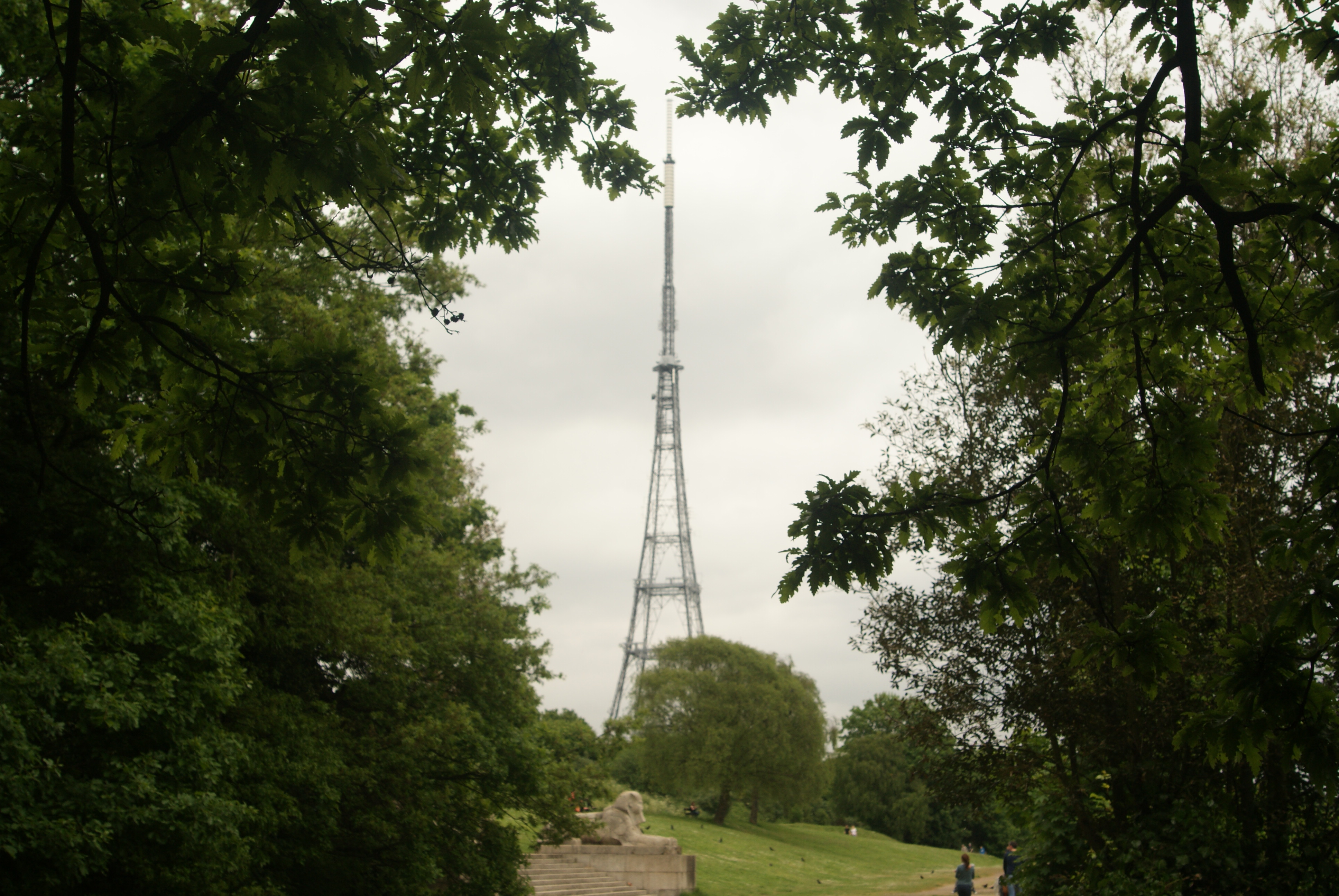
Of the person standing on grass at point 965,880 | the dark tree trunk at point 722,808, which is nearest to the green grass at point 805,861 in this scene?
the dark tree trunk at point 722,808

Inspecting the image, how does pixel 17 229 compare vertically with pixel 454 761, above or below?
above

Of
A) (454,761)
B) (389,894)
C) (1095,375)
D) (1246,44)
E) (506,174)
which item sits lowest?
(389,894)

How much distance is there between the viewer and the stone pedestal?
79.0 feet

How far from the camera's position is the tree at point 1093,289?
4.03 metres

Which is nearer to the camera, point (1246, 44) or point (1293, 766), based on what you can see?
point (1293, 766)

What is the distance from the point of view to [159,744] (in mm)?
8672

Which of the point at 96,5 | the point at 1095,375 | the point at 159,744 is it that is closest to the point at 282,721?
the point at 159,744

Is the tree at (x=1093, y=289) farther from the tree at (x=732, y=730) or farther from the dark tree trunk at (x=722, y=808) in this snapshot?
the dark tree trunk at (x=722, y=808)

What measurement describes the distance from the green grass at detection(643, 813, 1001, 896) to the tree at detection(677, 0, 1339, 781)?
22379mm

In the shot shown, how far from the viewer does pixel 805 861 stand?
3397 cm

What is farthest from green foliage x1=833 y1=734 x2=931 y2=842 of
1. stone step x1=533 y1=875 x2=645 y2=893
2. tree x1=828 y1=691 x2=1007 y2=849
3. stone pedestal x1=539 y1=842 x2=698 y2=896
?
stone step x1=533 y1=875 x2=645 y2=893

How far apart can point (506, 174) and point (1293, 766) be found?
885 centimetres

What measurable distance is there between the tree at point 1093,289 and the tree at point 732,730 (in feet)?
115

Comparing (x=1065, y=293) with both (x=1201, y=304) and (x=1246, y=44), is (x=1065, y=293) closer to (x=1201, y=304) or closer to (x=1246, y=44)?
(x=1201, y=304)
